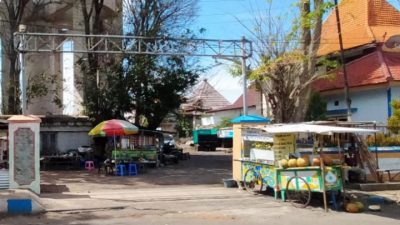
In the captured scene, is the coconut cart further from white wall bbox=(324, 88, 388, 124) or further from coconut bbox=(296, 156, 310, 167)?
white wall bbox=(324, 88, 388, 124)

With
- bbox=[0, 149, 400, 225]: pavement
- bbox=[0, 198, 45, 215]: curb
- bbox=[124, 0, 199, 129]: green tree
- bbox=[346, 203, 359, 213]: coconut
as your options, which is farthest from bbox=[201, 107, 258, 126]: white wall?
bbox=[0, 198, 45, 215]: curb

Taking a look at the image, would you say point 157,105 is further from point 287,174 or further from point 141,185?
point 287,174

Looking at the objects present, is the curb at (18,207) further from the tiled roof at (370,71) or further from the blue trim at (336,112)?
the blue trim at (336,112)

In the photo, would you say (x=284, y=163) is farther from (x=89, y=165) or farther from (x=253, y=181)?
(x=89, y=165)

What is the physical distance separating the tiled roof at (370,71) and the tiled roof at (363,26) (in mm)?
943

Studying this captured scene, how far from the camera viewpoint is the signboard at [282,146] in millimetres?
15539

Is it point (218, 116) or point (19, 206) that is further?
point (218, 116)

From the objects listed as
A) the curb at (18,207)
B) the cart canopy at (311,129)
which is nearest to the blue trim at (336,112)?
the cart canopy at (311,129)

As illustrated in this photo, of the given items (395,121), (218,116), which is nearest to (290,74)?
(395,121)

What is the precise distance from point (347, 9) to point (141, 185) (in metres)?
18.9

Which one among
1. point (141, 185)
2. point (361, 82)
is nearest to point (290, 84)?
point (361, 82)

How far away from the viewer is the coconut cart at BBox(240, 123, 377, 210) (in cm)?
1380

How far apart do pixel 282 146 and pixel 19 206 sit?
7214mm

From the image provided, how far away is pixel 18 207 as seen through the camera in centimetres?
1266
